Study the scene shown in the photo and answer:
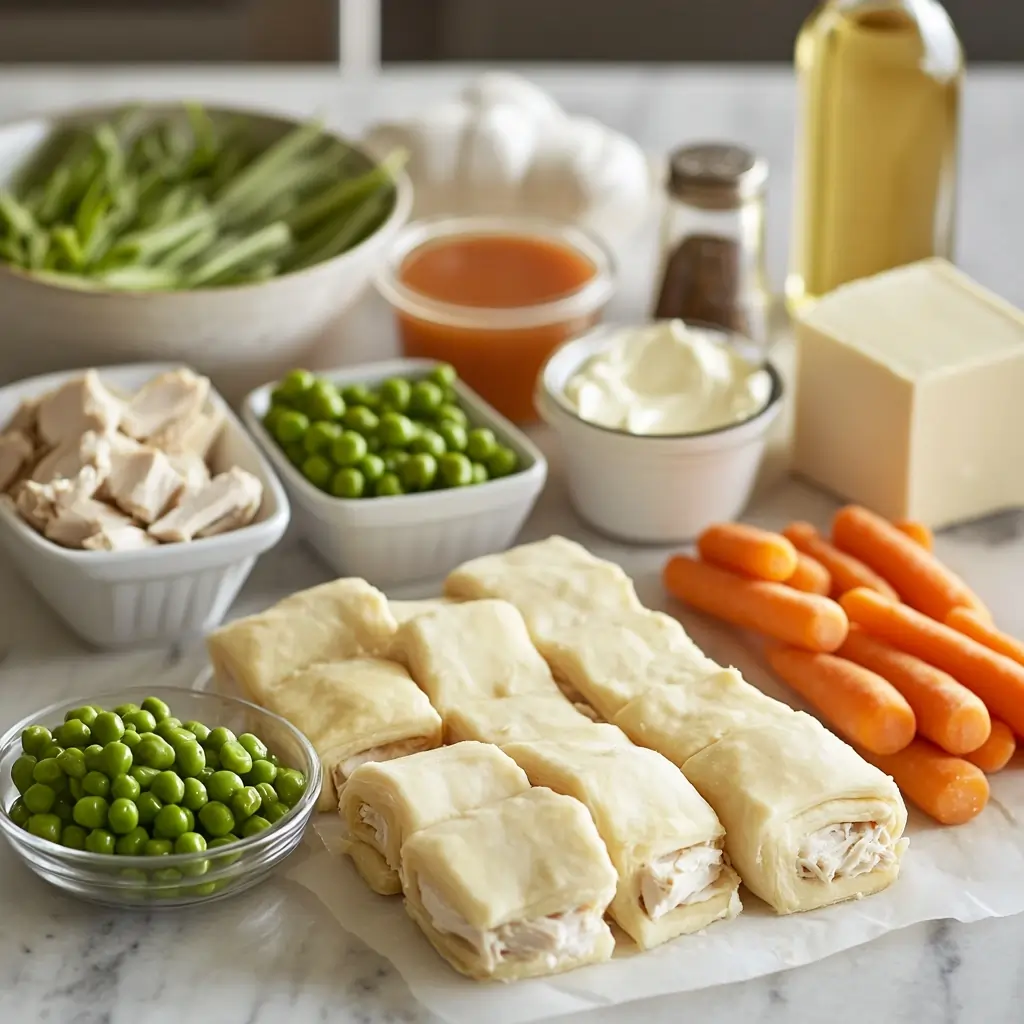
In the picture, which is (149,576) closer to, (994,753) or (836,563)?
(836,563)

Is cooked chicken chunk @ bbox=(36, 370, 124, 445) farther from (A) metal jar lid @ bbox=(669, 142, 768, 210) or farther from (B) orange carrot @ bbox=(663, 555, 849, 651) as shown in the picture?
(A) metal jar lid @ bbox=(669, 142, 768, 210)

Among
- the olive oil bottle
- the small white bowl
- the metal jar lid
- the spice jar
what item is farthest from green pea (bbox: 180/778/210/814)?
the olive oil bottle

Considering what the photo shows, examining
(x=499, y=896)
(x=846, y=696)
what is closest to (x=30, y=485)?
(x=499, y=896)

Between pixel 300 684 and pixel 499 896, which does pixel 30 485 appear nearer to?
pixel 300 684

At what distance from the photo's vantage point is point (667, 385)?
3.08 metres

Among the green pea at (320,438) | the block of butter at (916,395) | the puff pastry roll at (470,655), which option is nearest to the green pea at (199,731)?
the puff pastry roll at (470,655)

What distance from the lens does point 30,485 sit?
2635 millimetres

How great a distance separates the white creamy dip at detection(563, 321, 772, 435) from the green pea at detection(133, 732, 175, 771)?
1.08 m

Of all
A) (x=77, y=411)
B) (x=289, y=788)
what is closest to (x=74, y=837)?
(x=289, y=788)

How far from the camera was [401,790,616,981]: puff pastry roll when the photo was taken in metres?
2.05

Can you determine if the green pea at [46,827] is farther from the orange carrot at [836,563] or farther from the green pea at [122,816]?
the orange carrot at [836,563]

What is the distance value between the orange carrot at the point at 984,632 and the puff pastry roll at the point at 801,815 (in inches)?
19.5

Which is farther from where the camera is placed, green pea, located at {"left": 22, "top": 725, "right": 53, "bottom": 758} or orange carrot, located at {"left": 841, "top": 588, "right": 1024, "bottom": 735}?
orange carrot, located at {"left": 841, "top": 588, "right": 1024, "bottom": 735}

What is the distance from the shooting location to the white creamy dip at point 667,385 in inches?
119
